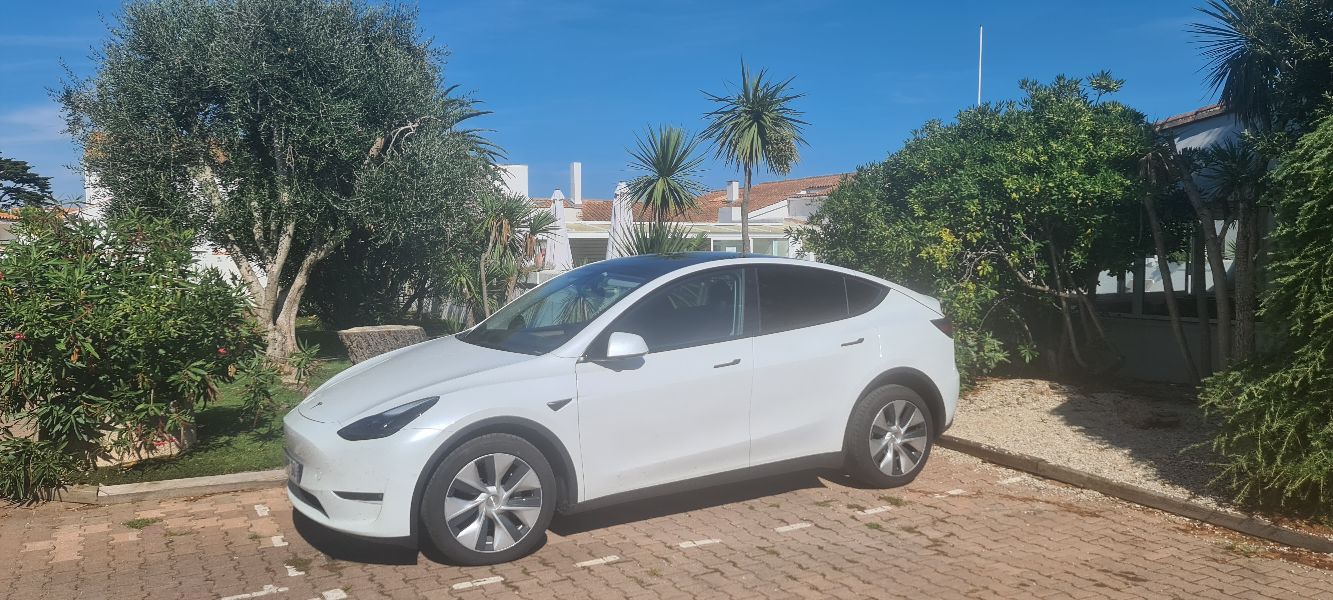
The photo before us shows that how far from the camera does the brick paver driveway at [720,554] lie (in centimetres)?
481

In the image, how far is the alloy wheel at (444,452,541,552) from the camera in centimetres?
492

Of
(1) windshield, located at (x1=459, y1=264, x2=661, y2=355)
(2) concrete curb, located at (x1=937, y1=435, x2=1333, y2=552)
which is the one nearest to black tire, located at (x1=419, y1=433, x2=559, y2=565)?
(1) windshield, located at (x1=459, y1=264, x2=661, y2=355)

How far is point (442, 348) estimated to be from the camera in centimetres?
600

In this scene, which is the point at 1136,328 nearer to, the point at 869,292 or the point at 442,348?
the point at 869,292

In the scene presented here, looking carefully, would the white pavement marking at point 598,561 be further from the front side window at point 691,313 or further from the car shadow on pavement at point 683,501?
Answer: the front side window at point 691,313

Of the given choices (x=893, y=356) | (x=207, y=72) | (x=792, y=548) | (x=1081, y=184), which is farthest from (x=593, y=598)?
(x=207, y=72)

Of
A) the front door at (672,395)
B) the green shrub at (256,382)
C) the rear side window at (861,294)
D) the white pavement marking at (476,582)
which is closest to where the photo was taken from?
the white pavement marking at (476,582)

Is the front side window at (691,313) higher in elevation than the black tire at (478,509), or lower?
higher

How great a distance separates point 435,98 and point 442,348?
7583mm

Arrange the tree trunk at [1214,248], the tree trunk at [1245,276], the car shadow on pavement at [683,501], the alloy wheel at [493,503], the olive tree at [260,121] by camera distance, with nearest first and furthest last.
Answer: the alloy wheel at [493,503] < the car shadow on pavement at [683,501] < the tree trunk at [1245,276] < the tree trunk at [1214,248] < the olive tree at [260,121]

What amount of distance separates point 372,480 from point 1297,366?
16.4 ft

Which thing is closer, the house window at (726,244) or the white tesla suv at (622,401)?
the white tesla suv at (622,401)

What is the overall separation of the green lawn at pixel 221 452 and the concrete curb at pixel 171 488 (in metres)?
0.20

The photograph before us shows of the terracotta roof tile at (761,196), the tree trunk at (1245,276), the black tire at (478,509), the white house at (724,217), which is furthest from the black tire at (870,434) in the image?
the terracotta roof tile at (761,196)
